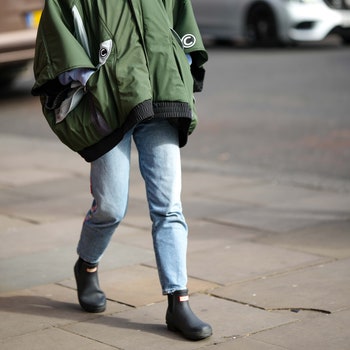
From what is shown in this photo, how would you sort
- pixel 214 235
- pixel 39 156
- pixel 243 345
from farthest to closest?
pixel 39 156 → pixel 214 235 → pixel 243 345

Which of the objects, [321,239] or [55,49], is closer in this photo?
[55,49]

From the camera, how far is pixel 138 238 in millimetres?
6113

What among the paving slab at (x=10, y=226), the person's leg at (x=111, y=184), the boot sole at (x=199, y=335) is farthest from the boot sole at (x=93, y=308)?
the paving slab at (x=10, y=226)

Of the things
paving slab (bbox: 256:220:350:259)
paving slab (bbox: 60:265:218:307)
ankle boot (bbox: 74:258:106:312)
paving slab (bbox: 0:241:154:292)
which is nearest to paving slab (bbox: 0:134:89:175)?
paving slab (bbox: 0:241:154:292)

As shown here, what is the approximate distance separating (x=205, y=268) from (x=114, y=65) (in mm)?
1605

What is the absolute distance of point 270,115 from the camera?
1074cm

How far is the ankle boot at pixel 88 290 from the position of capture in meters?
4.67

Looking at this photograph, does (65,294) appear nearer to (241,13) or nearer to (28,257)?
(28,257)

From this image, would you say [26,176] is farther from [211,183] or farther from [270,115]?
[270,115]

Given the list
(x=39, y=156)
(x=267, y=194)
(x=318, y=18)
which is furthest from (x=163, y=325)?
(x=318, y=18)

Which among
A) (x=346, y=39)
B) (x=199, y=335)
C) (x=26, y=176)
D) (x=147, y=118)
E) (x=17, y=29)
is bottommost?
(x=346, y=39)

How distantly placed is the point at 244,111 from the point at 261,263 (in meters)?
5.79

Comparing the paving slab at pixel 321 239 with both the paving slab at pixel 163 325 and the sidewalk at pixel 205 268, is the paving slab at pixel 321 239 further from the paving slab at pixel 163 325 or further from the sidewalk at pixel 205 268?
the paving slab at pixel 163 325

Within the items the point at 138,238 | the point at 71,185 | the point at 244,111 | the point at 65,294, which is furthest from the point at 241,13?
the point at 65,294
